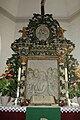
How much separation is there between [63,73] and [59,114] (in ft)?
4.16

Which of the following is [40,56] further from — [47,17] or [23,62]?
[47,17]

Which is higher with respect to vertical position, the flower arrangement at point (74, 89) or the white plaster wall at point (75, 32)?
the white plaster wall at point (75, 32)

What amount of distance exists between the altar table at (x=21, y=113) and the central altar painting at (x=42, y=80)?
404mm

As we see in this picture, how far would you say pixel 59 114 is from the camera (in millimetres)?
3945

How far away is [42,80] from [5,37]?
1.95 meters

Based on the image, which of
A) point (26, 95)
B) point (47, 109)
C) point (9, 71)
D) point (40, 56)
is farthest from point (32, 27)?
point (47, 109)

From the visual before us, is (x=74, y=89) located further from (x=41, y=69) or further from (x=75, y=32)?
(x=75, y=32)

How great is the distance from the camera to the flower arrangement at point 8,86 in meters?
4.60

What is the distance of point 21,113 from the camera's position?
4312mm

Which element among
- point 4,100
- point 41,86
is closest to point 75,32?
point 41,86

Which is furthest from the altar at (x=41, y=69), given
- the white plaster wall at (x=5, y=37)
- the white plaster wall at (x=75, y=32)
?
the white plaster wall at (x=75, y=32)

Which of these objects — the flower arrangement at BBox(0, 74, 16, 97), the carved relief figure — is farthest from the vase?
the carved relief figure

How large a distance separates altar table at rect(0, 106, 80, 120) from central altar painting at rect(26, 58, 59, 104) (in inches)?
15.9

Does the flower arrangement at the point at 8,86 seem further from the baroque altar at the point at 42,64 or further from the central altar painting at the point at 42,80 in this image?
the central altar painting at the point at 42,80
